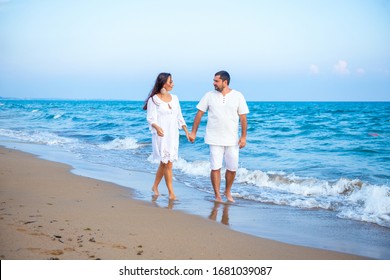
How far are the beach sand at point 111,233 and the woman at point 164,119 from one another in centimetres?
88

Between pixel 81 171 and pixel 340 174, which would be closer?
pixel 81 171

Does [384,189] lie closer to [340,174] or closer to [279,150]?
[340,174]

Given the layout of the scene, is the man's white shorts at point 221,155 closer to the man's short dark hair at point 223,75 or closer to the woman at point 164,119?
the woman at point 164,119

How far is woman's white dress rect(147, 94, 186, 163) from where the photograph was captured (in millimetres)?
6434

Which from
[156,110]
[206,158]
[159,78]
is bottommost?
[206,158]

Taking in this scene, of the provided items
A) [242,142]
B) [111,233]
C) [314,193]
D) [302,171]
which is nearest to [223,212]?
[242,142]

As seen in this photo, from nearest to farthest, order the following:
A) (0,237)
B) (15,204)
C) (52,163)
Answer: (0,237)
(15,204)
(52,163)

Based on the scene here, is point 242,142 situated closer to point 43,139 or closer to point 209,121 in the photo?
point 209,121

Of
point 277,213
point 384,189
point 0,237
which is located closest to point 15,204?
point 0,237

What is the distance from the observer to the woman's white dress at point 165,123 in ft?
21.1

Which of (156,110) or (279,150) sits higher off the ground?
(156,110)

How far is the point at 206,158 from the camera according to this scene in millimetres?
12969

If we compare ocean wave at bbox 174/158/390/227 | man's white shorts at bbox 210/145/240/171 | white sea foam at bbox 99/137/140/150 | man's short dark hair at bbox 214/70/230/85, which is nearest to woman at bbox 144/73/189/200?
man's white shorts at bbox 210/145/240/171

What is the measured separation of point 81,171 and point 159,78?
344 cm
